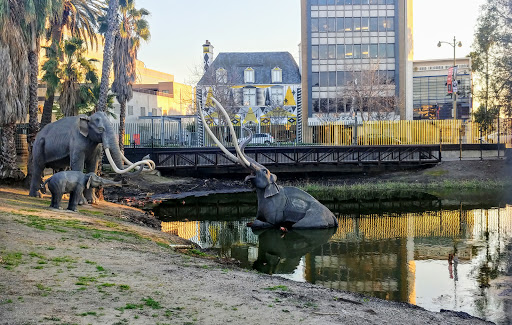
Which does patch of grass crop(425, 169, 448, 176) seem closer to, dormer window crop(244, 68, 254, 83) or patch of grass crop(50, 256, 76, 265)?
patch of grass crop(50, 256, 76, 265)

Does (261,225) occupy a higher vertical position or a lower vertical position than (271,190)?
lower

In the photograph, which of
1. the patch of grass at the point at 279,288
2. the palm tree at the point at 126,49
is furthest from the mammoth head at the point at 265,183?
the palm tree at the point at 126,49

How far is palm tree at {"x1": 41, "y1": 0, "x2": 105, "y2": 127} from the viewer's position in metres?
23.2

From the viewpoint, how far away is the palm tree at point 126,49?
97.7ft

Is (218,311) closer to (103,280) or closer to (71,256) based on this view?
(103,280)

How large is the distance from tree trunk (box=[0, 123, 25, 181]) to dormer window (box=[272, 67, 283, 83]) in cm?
3816

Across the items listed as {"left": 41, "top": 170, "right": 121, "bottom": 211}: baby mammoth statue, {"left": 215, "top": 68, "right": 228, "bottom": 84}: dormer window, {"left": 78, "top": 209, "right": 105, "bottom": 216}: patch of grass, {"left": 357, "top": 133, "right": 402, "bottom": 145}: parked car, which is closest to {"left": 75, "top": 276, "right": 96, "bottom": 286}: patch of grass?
{"left": 41, "top": 170, "right": 121, "bottom": 211}: baby mammoth statue

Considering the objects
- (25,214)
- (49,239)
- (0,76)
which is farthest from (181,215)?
(49,239)

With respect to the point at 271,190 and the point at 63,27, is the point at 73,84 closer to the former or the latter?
the point at 63,27

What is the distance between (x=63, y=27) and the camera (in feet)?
89.1

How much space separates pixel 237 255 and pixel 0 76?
8.67 m

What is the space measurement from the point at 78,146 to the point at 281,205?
566cm

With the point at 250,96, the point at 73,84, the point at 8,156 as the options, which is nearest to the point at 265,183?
the point at 8,156

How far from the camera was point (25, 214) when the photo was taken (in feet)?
40.8
